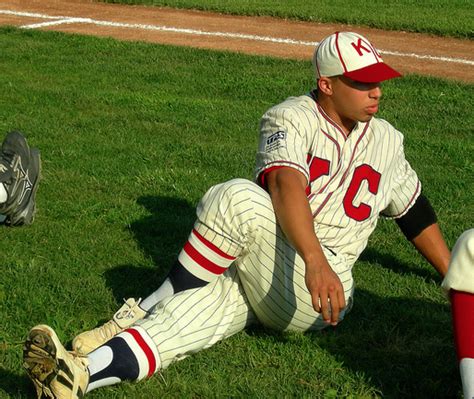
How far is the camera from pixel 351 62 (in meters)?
4.20

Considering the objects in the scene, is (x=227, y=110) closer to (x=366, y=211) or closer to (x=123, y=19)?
(x=366, y=211)

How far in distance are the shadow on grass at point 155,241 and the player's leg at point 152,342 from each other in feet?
2.39

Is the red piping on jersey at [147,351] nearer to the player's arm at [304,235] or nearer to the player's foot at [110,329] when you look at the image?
the player's foot at [110,329]

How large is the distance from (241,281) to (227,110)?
4384mm

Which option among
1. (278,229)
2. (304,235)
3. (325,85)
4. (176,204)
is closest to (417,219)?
(325,85)

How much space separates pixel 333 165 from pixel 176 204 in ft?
6.74

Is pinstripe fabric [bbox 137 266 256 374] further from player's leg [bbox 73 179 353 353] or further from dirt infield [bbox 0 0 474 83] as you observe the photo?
dirt infield [bbox 0 0 474 83]

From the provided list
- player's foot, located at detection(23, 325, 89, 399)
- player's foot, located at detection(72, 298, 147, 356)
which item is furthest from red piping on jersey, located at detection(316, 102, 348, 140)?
player's foot, located at detection(23, 325, 89, 399)

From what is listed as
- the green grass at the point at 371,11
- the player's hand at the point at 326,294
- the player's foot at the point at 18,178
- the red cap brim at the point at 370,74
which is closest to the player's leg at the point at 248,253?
the player's hand at the point at 326,294

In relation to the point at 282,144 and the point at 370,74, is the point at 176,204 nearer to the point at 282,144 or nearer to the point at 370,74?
the point at 282,144

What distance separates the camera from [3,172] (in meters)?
5.78

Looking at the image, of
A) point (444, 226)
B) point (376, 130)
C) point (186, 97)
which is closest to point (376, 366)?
point (376, 130)

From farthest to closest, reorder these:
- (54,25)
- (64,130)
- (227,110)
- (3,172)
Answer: (54,25)
(227,110)
(64,130)
(3,172)

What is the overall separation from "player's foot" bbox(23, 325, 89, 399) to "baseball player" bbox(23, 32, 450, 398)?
78mm
